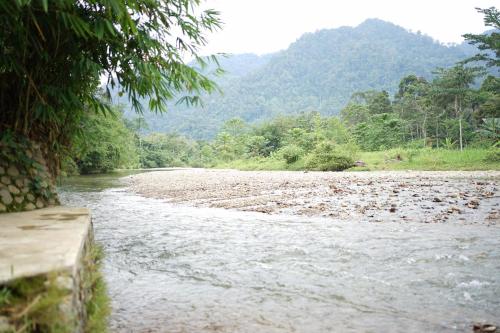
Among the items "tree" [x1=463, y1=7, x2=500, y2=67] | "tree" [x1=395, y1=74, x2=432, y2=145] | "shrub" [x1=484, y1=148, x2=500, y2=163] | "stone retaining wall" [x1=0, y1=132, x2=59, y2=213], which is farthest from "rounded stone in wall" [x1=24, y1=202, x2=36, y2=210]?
"tree" [x1=395, y1=74, x2=432, y2=145]

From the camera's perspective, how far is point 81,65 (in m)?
4.32

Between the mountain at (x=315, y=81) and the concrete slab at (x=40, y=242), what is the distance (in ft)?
458

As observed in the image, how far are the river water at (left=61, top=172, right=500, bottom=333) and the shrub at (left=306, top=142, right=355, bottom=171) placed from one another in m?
19.3

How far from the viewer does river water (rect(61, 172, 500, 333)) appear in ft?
9.02

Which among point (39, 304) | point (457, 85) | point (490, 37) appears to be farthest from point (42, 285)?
point (457, 85)

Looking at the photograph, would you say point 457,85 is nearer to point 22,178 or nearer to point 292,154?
point 292,154

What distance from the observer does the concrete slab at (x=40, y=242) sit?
2.06 m

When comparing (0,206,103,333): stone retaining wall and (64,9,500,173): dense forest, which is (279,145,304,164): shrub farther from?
(0,206,103,333): stone retaining wall

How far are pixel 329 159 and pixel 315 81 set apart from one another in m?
160

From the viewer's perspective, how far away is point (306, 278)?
3.63 m

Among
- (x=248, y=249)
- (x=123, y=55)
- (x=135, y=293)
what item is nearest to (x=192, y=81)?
(x=123, y=55)

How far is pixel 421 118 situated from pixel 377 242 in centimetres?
4814

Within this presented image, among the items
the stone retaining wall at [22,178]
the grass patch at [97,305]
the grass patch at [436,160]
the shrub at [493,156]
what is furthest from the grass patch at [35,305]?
the shrub at [493,156]

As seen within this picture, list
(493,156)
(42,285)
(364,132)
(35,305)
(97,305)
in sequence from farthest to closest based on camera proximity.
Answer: (364,132)
(493,156)
(97,305)
(42,285)
(35,305)
